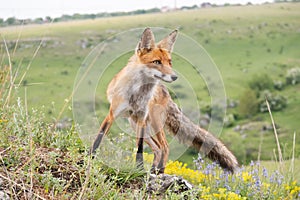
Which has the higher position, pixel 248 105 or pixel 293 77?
pixel 293 77

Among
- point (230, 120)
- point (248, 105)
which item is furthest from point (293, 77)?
point (230, 120)

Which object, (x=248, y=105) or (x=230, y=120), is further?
(x=248, y=105)

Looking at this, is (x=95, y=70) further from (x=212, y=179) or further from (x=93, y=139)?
(x=212, y=179)

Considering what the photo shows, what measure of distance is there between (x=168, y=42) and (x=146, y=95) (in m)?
0.65

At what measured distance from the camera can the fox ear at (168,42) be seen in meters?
4.96

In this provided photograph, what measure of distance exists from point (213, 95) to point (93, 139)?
1461 millimetres

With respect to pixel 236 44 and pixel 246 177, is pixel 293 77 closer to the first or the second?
pixel 236 44

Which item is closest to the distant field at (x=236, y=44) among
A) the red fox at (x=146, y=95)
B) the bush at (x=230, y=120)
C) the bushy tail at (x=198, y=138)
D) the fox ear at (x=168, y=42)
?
the bush at (x=230, y=120)

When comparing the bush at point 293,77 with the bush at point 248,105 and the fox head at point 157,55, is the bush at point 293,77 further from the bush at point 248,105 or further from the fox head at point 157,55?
the fox head at point 157,55

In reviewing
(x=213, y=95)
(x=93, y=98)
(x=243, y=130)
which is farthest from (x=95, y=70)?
(x=243, y=130)

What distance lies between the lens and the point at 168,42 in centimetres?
497

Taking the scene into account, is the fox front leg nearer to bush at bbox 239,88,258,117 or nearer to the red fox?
the red fox

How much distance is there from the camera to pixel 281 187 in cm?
607

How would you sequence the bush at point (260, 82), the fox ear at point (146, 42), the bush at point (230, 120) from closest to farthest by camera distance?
the fox ear at point (146, 42) < the bush at point (230, 120) < the bush at point (260, 82)
